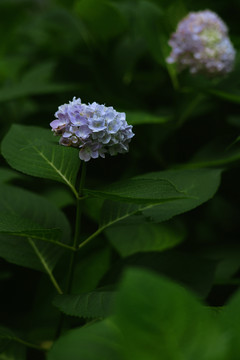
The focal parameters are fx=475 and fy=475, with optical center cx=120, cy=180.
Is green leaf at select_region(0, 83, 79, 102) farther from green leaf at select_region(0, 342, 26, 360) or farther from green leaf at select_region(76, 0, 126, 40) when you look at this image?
green leaf at select_region(0, 342, 26, 360)

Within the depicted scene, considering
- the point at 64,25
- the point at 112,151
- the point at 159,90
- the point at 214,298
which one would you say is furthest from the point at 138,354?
the point at 64,25

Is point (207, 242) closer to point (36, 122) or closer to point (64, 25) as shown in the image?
point (36, 122)

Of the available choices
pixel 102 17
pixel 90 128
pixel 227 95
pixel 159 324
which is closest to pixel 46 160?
pixel 90 128

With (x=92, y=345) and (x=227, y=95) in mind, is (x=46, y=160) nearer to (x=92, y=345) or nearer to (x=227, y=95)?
(x=92, y=345)

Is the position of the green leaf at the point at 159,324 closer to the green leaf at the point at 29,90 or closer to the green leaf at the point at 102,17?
the green leaf at the point at 29,90

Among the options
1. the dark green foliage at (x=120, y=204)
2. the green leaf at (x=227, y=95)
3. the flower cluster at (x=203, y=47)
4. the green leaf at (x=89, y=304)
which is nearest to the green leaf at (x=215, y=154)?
the dark green foliage at (x=120, y=204)
